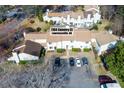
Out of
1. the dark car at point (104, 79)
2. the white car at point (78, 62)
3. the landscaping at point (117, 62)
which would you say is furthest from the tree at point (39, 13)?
the dark car at point (104, 79)

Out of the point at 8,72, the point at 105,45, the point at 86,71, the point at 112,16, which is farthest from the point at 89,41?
the point at 8,72

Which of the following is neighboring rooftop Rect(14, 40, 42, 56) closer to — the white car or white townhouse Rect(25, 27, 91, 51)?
white townhouse Rect(25, 27, 91, 51)

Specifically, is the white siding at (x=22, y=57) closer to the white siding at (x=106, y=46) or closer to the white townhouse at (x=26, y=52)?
the white townhouse at (x=26, y=52)

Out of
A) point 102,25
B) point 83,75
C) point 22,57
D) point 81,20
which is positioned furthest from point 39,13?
point 83,75

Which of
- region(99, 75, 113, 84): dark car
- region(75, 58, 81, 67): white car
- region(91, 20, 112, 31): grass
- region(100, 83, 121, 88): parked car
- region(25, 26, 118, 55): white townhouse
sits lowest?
region(100, 83, 121, 88): parked car

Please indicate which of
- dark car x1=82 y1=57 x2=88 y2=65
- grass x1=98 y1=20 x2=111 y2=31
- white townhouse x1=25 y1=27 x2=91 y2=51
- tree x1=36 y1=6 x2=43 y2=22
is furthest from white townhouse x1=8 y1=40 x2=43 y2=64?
grass x1=98 y1=20 x2=111 y2=31
